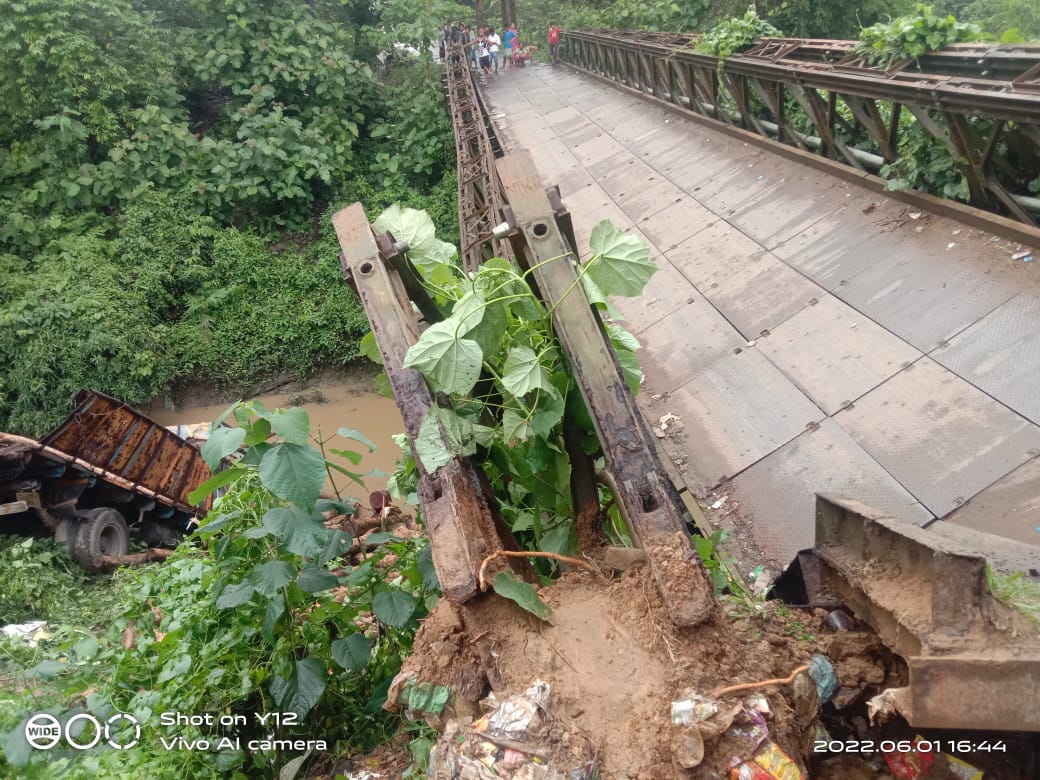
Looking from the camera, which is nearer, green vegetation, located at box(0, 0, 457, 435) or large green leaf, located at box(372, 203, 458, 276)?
large green leaf, located at box(372, 203, 458, 276)

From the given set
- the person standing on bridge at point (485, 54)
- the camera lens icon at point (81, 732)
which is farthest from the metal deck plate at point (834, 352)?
the person standing on bridge at point (485, 54)

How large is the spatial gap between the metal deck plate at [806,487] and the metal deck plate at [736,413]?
100mm

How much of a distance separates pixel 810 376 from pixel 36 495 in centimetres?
821

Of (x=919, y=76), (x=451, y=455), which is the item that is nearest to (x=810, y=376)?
(x=919, y=76)

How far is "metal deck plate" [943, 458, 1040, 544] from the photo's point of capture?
273 cm

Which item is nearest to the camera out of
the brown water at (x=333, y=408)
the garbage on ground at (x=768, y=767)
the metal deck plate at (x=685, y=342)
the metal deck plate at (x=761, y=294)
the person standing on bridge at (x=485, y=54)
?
the garbage on ground at (x=768, y=767)

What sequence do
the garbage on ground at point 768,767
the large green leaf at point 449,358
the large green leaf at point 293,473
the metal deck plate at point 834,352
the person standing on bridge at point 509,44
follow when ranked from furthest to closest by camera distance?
the person standing on bridge at point 509,44 → the metal deck plate at point 834,352 → the large green leaf at point 293,473 → the large green leaf at point 449,358 → the garbage on ground at point 768,767

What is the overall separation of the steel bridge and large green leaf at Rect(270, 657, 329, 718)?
35.9 inches

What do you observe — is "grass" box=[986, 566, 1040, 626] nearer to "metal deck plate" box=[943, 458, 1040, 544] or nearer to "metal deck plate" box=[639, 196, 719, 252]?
"metal deck plate" box=[943, 458, 1040, 544]

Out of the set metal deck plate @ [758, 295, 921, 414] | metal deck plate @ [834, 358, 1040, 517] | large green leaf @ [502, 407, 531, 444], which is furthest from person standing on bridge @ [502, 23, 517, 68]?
large green leaf @ [502, 407, 531, 444]

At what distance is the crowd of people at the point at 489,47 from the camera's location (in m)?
19.8

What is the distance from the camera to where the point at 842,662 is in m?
1.55

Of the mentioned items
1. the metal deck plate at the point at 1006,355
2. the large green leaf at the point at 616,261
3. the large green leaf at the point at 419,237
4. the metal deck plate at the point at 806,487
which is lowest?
the metal deck plate at the point at 806,487

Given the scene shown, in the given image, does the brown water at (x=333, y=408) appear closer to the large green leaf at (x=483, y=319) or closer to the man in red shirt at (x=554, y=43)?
the large green leaf at (x=483, y=319)
